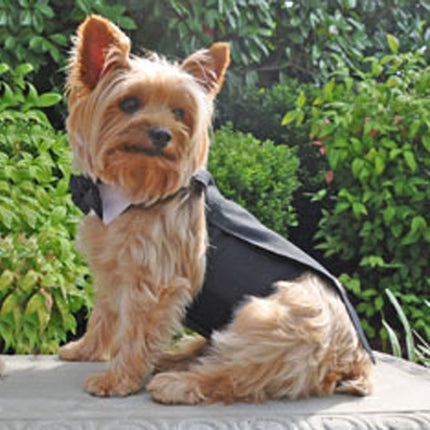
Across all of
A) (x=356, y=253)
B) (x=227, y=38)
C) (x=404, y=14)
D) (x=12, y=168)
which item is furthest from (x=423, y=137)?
(x=12, y=168)

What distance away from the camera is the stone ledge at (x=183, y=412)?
8.42ft

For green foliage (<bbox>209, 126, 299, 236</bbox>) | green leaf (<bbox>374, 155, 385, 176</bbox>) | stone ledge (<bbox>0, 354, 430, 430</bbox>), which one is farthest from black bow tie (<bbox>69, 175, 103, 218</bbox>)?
green leaf (<bbox>374, 155, 385, 176</bbox>)

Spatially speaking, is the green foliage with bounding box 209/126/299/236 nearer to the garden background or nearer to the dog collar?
the garden background

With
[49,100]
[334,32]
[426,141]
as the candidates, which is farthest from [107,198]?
[334,32]

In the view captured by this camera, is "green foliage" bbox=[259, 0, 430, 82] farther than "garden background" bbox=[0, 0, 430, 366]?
Yes

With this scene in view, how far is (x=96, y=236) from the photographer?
9.42 ft

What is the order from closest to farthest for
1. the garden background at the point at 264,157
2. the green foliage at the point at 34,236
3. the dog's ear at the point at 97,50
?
the dog's ear at the point at 97,50
the green foliage at the point at 34,236
the garden background at the point at 264,157

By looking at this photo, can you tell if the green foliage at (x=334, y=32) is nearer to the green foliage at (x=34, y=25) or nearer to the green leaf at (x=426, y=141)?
the green leaf at (x=426, y=141)

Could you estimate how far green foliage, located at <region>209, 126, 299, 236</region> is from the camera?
490 cm

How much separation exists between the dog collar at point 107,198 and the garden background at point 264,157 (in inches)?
36.2

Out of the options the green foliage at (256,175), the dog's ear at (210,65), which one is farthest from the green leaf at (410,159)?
the dog's ear at (210,65)

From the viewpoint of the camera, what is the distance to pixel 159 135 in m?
2.56

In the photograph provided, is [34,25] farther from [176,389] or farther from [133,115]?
[176,389]

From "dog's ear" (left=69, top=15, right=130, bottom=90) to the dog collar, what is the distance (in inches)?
14.3
